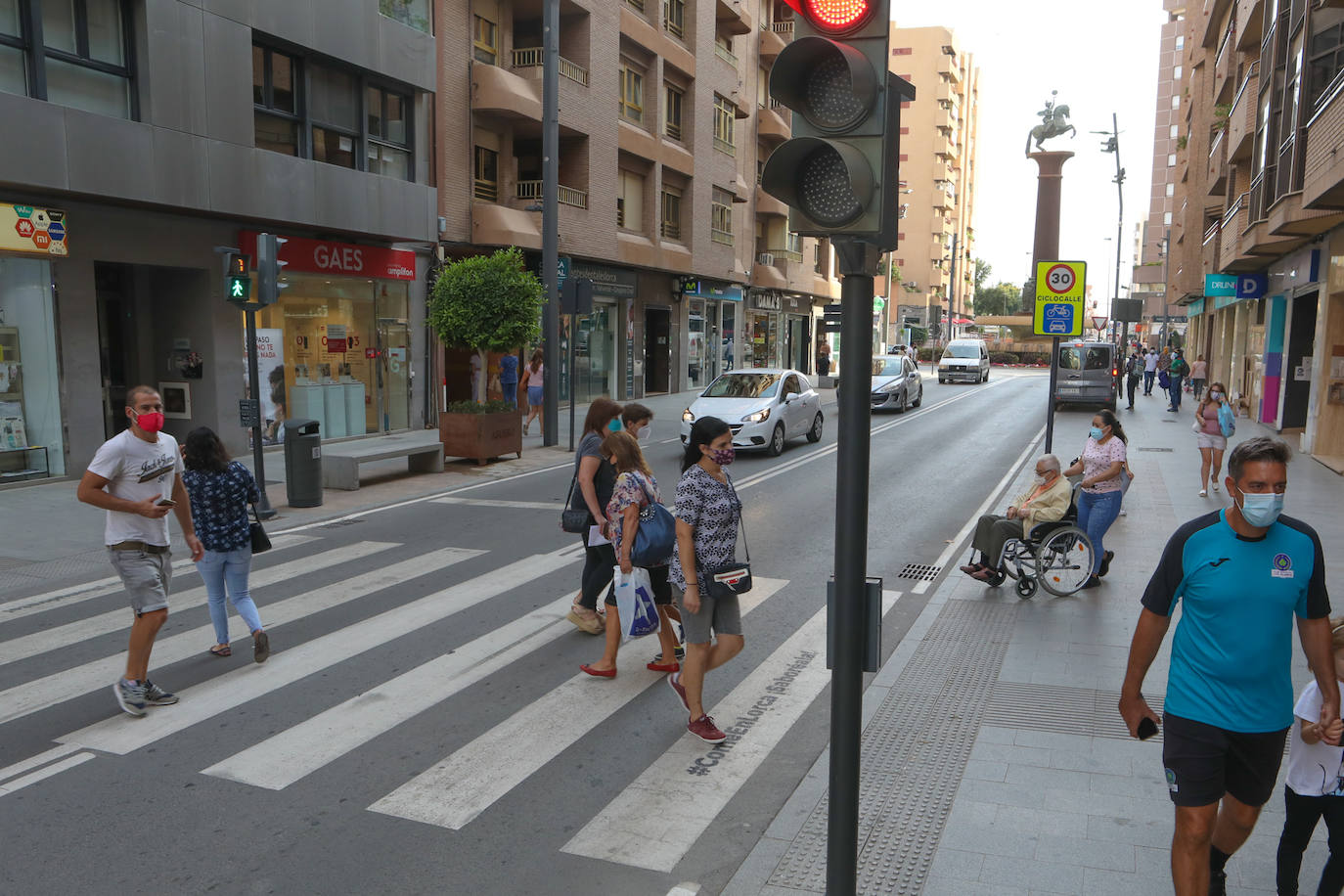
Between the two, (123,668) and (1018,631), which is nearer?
(123,668)

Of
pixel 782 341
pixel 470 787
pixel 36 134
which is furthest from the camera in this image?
pixel 782 341

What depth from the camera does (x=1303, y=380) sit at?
22047 millimetres

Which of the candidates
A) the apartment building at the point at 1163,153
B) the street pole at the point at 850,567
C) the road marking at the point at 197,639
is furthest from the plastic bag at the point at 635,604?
the apartment building at the point at 1163,153

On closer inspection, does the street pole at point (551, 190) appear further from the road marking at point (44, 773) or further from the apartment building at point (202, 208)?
the road marking at point (44, 773)

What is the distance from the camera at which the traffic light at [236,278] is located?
468 inches

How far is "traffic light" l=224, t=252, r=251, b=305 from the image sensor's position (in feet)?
39.0

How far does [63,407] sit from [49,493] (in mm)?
1628

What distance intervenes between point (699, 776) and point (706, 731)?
0.43 metres

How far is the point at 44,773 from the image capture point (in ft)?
16.7

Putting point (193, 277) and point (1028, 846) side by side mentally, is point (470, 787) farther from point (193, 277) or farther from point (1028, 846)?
point (193, 277)

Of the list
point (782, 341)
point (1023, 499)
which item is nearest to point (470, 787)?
point (1023, 499)

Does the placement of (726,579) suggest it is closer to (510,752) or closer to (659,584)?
(659,584)

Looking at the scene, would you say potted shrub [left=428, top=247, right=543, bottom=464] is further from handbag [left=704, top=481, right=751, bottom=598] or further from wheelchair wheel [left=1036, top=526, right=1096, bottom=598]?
handbag [left=704, top=481, right=751, bottom=598]

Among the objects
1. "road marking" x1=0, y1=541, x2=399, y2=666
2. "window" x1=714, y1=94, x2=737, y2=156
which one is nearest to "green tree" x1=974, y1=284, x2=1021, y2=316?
"window" x1=714, y1=94, x2=737, y2=156
